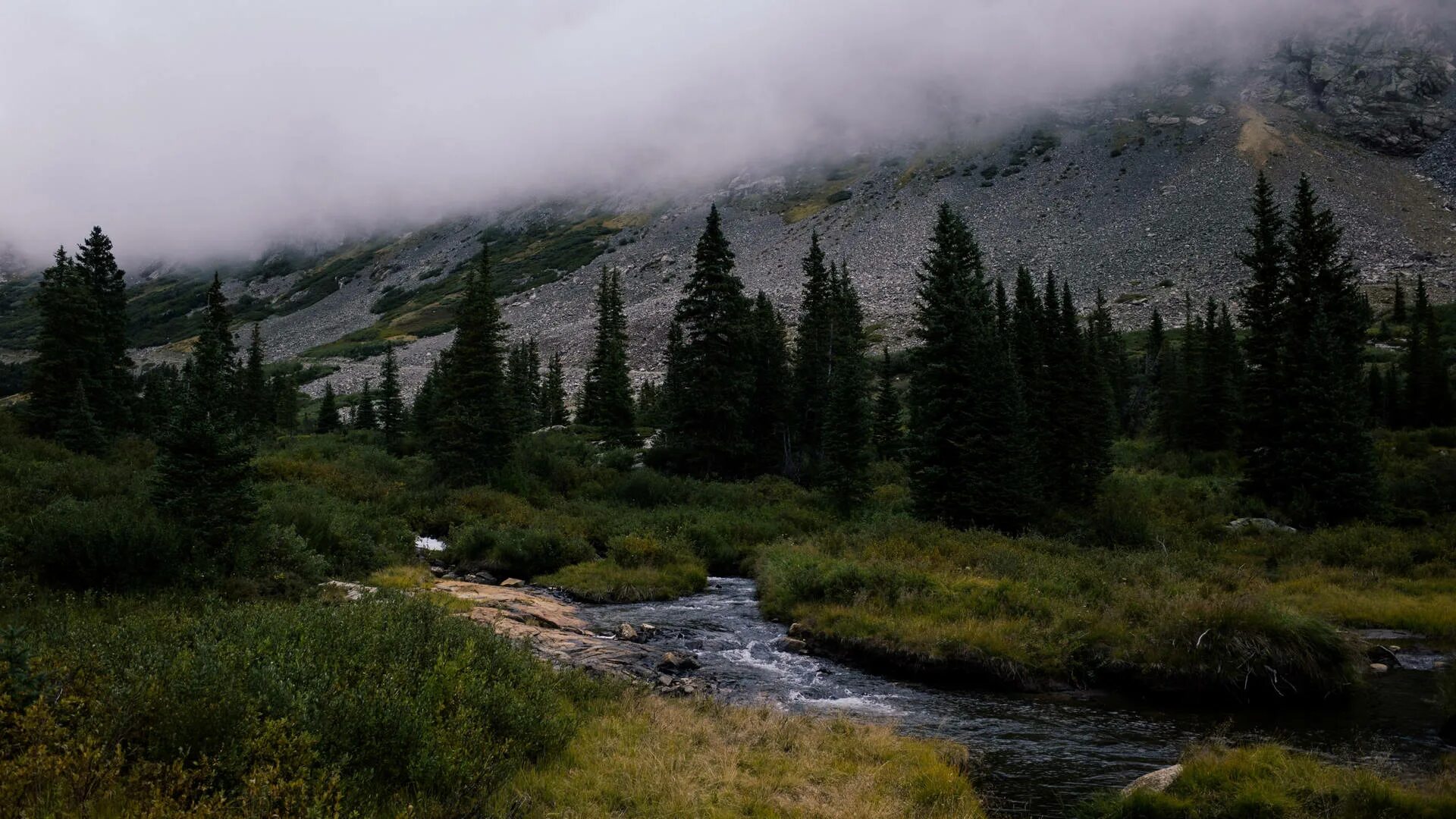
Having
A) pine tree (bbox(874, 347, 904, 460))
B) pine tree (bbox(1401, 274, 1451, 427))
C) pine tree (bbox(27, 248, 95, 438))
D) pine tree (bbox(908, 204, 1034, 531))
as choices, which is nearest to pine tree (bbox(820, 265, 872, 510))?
pine tree (bbox(908, 204, 1034, 531))

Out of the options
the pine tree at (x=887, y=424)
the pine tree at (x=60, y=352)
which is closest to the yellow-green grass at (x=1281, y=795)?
the pine tree at (x=887, y=424)

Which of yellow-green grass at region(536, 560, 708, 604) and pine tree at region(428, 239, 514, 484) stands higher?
pine tree at region(428, 239, 514, 484)

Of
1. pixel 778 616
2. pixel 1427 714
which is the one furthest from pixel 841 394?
pixel 1427 714

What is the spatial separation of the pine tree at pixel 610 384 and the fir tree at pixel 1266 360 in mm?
36440

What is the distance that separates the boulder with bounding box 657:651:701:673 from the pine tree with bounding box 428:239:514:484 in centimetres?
2344

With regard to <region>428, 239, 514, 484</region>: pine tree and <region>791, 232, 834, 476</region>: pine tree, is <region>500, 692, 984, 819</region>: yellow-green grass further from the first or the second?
<region>791, 232, 834, 476</region>: pine tree

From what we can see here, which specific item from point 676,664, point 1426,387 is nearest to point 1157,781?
point 676,664

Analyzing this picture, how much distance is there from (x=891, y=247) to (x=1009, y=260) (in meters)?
20.1

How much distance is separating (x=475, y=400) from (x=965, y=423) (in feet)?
77.7

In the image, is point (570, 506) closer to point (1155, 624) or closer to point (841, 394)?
point (841, 394)

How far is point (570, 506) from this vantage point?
3194 cm

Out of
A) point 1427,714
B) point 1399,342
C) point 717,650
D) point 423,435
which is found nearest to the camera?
point 1427,714

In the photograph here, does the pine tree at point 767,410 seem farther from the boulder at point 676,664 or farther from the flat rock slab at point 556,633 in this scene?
the boulder at point 676,664

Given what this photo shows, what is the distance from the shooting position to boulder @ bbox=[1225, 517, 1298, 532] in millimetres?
26641
